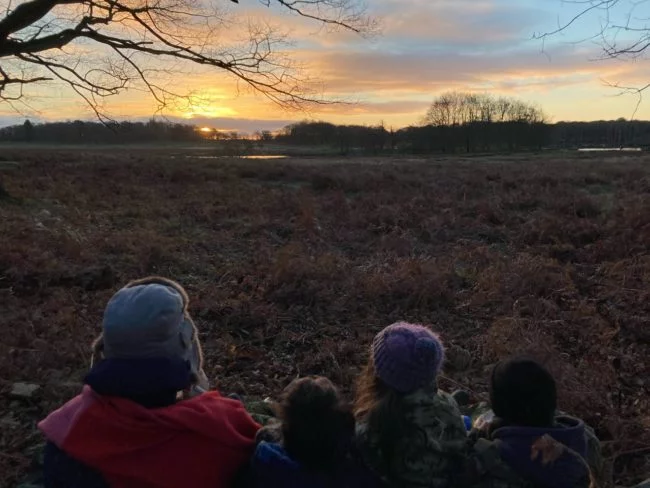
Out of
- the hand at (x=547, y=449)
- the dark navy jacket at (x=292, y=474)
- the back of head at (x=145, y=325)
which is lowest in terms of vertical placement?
the dark navy jacket at (x=292, y=474)

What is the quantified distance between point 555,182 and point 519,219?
7293 mm

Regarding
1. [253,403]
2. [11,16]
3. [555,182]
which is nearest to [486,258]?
[253,403]

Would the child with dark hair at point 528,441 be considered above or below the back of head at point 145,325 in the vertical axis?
below

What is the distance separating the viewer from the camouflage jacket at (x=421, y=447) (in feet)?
7.88

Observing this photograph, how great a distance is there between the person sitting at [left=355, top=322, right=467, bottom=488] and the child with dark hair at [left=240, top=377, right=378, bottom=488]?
3.7 inches

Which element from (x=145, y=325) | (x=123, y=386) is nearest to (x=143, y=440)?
(x=123, y=386)

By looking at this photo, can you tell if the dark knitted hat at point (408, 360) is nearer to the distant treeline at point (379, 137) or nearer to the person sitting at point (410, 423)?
the person sitting at point (410, 423)

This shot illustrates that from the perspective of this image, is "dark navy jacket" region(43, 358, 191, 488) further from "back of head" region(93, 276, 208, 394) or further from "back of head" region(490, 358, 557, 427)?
"back of head" region(490, 358, 557, 427)

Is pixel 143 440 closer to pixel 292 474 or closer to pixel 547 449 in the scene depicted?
pixel 292 474

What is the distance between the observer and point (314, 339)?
5492 millimetres

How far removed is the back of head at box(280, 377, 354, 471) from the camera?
226 cm

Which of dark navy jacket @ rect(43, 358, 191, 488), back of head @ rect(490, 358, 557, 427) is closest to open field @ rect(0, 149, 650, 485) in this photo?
dark navy jacket @ rect(43, 358, 191, 488)

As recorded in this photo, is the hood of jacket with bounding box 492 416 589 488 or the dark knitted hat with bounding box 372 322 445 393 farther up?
the dark knitted hat with bounding box 372 322 445 393

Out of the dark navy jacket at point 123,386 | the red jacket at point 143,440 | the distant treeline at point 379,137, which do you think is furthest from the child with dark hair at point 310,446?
the distant treeline at point 379,137
